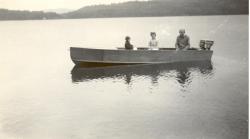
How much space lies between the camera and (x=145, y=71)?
17.5 m

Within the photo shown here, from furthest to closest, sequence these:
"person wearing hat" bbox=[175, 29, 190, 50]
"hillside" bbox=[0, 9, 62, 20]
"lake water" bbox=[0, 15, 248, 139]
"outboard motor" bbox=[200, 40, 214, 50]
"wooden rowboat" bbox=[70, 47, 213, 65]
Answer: "outboard motor" bbox=[200, 40, 214, 50] → "person wearing hat" bbox=[175, 29, 190, 50] → "wooden rowboat" bbox=[70, 47, 213, 65] → "hillside" bbox=[0, 9, 62, 20] → "lake water" bbox=[0, 15, 248, 139]

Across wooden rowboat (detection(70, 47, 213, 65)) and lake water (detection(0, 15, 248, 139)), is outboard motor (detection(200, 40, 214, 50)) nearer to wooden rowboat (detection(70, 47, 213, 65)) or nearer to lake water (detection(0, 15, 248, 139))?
wooden rowboat (detection(70, 47, 213, 65))

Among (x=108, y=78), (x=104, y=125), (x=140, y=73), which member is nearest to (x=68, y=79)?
(x=108, y=78)

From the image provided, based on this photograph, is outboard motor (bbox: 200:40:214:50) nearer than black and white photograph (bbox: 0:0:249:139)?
No

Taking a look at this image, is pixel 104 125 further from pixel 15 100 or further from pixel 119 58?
pixel 119 58

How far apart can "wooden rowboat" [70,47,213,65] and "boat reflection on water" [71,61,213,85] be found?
278 mm

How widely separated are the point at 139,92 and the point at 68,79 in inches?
172

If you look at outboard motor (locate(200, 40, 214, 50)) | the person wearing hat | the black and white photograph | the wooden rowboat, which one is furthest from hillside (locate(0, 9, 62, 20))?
outboard motor (locate(200, 40, 214, 50))

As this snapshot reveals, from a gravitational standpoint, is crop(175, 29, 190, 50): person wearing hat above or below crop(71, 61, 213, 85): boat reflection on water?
above

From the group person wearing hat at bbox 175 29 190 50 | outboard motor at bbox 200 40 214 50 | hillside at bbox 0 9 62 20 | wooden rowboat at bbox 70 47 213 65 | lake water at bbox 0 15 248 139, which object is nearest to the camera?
lake water at bbox 0 15 248 139

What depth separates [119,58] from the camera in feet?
61.3

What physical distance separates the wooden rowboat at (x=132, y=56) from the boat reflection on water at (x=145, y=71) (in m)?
0.28

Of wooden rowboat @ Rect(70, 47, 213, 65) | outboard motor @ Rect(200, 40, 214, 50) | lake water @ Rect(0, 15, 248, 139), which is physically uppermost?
outboard motor @ Rect(200, 40, 214, 50)

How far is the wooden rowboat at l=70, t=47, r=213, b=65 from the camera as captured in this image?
18.6m
